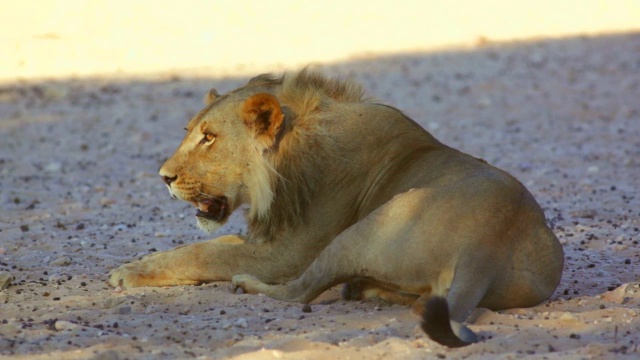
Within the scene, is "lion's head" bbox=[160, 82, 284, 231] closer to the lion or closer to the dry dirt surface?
the lion

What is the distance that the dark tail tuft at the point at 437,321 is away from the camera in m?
4.02

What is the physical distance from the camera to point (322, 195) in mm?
5426

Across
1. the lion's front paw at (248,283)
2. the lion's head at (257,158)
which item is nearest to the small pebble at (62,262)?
the lion's head at (257,158)

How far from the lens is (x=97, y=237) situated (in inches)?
266

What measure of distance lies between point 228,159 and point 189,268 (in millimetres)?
587

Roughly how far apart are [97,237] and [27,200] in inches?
A: 57.1

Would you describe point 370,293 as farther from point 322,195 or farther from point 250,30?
point 250,30

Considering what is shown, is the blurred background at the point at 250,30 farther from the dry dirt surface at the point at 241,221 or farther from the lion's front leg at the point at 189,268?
the lion's front leg at the point at 189,268

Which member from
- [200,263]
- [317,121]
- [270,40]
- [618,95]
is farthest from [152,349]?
[270,40]

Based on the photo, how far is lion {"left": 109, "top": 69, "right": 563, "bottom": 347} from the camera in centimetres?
484

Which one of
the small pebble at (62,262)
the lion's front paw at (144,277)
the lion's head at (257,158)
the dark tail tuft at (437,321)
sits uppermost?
the lion's head at (257,158)

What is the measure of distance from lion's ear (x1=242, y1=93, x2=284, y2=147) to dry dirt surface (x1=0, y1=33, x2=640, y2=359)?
0.79 meters

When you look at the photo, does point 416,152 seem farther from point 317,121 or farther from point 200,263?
point 200,263

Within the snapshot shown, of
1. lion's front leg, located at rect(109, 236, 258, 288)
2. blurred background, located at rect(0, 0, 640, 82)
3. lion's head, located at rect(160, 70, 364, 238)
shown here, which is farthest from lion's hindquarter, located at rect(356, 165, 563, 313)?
blurred background, located at rect(0, 0, 640, 82)
